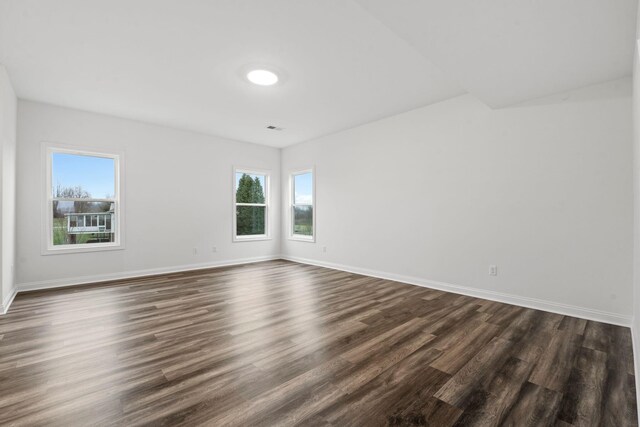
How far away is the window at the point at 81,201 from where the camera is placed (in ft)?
14.8

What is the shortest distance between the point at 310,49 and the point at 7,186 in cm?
387

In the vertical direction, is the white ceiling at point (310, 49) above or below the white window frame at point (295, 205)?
above

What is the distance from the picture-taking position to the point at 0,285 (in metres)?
3.17

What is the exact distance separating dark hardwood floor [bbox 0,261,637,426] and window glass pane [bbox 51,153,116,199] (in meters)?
1.79

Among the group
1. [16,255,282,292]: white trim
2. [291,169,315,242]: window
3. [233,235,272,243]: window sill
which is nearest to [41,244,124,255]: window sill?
[16,255,282,292]: white trim

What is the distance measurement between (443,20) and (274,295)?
11.3 ft

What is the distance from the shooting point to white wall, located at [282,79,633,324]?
119 inches

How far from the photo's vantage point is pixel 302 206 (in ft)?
22.5

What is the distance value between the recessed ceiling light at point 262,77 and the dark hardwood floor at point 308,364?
2696 mm

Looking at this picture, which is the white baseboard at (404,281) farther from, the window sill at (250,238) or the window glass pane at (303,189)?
the window glass pane at (303,189)

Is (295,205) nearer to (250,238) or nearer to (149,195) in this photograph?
(250,238)

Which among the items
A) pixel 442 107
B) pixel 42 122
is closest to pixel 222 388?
pixel 442 107

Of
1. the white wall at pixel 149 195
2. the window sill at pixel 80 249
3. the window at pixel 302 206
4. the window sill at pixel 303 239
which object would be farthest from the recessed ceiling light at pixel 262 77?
the window sill at pixel 80 249

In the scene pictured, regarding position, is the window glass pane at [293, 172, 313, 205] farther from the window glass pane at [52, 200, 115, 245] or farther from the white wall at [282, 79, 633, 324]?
the window glass pane at [52, 200, 115, 245]
